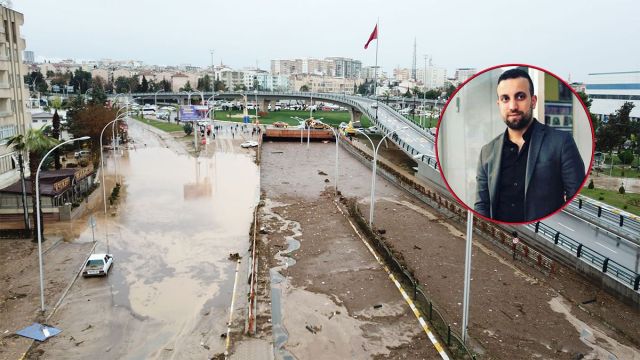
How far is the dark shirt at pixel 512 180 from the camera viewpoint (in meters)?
12.1

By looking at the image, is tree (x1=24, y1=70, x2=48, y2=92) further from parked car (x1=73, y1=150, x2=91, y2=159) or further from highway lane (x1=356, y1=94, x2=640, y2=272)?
highway lane (x1=356, y1=94, x2=640, y2=272)

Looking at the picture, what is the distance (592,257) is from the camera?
22.6 meters

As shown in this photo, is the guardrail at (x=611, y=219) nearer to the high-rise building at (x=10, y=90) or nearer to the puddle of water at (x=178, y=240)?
the puddle of water at (x=178, y=240)

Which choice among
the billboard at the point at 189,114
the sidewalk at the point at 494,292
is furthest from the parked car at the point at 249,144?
the sidewalk at the point at 494,292

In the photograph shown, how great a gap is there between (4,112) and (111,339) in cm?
2609

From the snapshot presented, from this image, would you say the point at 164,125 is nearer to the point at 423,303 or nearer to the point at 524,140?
the point at 423,303

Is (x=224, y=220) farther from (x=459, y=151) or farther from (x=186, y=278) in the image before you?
(x=459, y=151)

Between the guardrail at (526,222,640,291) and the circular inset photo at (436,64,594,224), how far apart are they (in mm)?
11291

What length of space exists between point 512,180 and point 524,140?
1029 millimetres

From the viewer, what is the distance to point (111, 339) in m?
17.0

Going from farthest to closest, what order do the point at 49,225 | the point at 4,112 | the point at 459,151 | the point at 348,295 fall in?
the point at 4,112
the point at 49,225
the point at 348,295
the point at 459,151

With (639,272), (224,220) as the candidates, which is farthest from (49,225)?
(639,272)

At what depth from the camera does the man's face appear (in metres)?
11.9

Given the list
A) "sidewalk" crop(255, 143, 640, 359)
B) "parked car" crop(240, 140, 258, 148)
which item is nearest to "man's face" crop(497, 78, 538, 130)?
"sidewalk" crop(255, 143, 640, 359)
